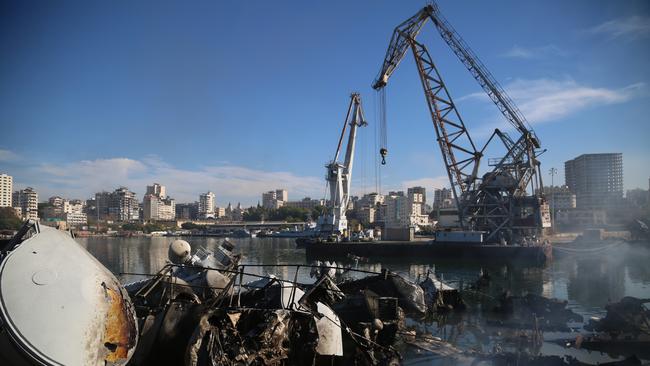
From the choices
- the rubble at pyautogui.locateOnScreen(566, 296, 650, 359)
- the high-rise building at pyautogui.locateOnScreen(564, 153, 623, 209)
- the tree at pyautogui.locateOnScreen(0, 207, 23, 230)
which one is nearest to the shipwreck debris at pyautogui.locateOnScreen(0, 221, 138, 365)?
the rubble at pyautogui.locateOnScreen(566, 296, 650, 359)

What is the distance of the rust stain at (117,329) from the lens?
253 inches

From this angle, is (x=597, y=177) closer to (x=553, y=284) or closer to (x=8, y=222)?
(x=553, y=284)

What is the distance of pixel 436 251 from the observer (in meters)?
49.6

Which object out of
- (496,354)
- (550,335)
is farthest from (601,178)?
(496,354)

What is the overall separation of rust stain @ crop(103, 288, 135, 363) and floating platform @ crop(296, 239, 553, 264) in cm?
4152

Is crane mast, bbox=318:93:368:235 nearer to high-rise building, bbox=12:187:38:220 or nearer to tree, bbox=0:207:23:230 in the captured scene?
tree, bbox=0:207:23:230

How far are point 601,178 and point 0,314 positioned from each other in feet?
147

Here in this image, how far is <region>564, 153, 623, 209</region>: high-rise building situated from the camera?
111ft

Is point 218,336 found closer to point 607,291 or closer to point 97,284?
point 97,284

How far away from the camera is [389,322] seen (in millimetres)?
12219

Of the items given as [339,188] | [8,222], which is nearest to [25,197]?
[8,222]

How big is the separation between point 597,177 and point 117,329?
147ft

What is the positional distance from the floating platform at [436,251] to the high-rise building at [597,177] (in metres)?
8.19

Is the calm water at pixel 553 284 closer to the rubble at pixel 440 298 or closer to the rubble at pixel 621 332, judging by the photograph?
the rubble at pixel 621 332
